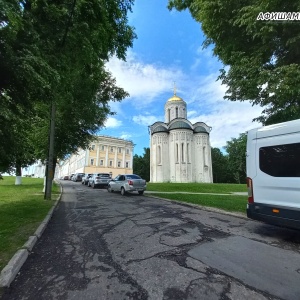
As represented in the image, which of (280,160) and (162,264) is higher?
(280,160)

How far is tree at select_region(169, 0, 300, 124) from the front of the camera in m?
7.70

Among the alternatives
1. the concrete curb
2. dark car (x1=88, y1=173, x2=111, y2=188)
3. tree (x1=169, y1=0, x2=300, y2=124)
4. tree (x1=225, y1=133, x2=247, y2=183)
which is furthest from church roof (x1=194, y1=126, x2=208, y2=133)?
the concrete curb

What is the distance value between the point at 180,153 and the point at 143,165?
40179 millimetres

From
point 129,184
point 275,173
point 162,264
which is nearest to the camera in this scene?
point 162,264

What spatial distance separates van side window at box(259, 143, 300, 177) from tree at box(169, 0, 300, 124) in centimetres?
274

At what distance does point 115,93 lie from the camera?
20672 mm

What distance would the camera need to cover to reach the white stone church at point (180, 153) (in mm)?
46344

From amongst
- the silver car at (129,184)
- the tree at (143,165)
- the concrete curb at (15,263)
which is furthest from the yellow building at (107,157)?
the concrete curb at (15,263)

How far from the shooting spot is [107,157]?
250 ft

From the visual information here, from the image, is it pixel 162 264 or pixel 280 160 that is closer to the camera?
pixel 162 264

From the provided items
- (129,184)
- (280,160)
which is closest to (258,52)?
(280,160)

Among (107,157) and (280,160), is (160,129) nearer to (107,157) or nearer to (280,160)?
(107,157)

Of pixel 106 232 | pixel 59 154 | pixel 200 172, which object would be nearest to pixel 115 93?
pixel 59 154

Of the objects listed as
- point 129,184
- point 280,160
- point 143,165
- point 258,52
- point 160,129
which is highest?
point 160,129
